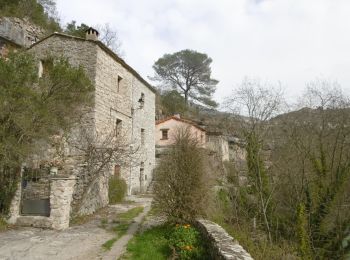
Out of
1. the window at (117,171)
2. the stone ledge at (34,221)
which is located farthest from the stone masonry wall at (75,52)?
the stone ledge at (34,221)

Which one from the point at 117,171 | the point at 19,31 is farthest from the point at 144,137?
the point at 19,31

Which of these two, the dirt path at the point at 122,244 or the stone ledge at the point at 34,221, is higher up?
the stone ledge at the point at 34,221

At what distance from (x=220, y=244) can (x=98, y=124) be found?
10146mm

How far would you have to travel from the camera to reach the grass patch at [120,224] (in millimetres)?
8199

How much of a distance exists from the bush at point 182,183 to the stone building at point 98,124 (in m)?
3.29

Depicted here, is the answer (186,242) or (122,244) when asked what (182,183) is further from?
(122,244)

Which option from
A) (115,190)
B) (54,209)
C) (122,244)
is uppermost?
(115,190)

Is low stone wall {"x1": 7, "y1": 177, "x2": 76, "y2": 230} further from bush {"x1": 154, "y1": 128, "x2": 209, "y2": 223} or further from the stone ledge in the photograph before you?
bush {"x1": 154, "y1": 128, "x2": 209, "y2": 223}

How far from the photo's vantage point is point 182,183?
327 inches

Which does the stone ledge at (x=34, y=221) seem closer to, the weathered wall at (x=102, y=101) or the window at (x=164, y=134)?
the weathered wall at (x=102, y=101)

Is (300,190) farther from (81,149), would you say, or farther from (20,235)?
(20,235)

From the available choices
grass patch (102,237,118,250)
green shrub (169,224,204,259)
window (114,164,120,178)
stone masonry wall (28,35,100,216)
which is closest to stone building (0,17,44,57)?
stone masonry wall (28,35,100,216)

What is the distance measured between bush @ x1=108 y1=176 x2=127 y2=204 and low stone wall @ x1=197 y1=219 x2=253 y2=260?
8339 millimetres

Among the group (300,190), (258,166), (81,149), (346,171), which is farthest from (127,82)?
(346,171)
